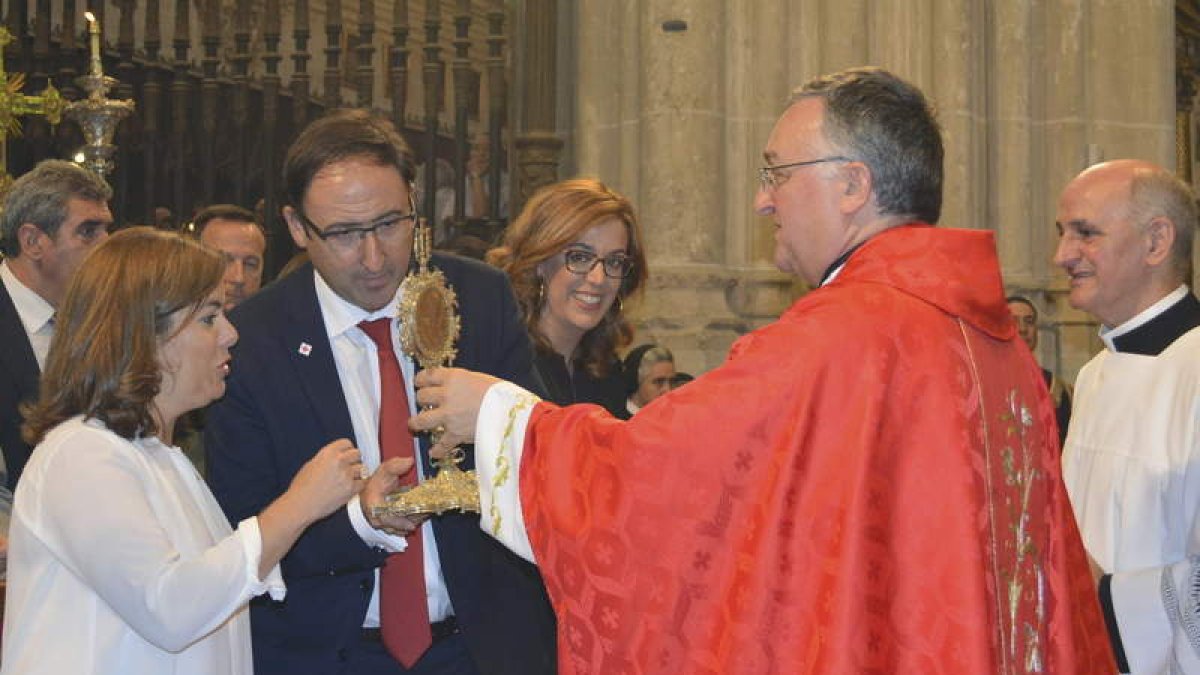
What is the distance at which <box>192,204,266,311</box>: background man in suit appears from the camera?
524 centimetres

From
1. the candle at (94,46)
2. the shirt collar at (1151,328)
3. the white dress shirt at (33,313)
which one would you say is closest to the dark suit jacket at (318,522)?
the white dress shirt at (33,313)

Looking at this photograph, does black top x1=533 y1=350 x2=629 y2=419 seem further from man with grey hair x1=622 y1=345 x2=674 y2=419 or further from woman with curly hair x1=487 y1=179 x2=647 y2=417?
man with grey hair x1=622 y1=345 x2=674 y2=419

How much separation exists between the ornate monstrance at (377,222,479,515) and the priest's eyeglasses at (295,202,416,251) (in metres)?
0.12

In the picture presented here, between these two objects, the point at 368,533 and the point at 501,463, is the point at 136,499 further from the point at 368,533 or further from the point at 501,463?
the point at 501,463

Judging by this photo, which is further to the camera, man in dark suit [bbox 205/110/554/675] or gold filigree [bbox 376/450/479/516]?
man in dark suit [bbox 205/110/554/675]

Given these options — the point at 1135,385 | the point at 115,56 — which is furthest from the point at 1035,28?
the point at 115,56

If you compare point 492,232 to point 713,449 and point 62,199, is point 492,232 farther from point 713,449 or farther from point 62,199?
point 713,449

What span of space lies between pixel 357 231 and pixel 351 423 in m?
0.36

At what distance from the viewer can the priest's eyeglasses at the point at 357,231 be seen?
3.10 metres

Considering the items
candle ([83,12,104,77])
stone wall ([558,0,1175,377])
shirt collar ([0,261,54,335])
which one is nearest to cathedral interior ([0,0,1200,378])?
stone wall ([558,0,1175,377])

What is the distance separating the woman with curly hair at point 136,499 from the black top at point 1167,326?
6.96ft

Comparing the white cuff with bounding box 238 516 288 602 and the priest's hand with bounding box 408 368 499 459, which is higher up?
the priest's hand with bounding box 408 368 499 459

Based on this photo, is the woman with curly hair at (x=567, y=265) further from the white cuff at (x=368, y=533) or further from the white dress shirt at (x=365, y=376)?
the white cuff at (x=368, y=533)

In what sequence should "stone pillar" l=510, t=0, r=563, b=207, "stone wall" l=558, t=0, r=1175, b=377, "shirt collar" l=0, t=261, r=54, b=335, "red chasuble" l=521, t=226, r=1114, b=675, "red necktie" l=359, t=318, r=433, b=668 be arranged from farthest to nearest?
"stone pillar" l=510, t=0, r=563, b=207 < "stone wall" l=558, t=0, r=1175, b=377 < "shirt collar" l=0, t=261, r=54, b=335 < "red necktie" l=359, t=318, r=433, b=668 < "red chasuble" l=521, t=226, r=1114, b=675
